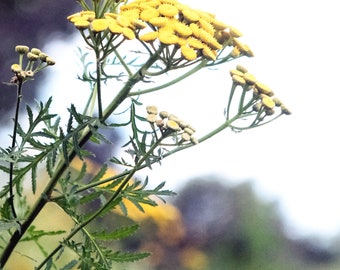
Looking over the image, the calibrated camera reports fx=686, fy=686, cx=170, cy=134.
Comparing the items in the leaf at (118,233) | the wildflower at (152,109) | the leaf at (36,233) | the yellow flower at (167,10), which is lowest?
the leaf at (36,233)

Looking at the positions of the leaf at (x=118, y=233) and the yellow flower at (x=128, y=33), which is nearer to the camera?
the yellow flower at (x=128, y=33)

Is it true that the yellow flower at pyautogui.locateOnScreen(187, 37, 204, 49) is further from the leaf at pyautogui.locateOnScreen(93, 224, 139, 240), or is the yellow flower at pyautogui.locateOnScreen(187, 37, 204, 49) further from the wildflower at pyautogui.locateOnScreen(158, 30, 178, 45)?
the leaf at pyautogui.locateOnScreen(93, 224, 139, 240)

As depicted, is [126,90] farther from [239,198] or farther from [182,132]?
[239,198]

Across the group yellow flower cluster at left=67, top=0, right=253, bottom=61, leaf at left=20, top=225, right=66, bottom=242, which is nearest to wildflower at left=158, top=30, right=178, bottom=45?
yellow flower cluster at left=67, top=0, right=253, bottom=61

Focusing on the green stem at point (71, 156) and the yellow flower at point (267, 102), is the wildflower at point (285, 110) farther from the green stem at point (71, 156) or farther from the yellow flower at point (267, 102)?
the green stem at point (71, 156)

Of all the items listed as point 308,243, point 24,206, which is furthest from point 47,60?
point 308,243

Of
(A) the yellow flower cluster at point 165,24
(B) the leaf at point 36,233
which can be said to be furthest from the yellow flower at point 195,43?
(B) the leaf at point 36,233

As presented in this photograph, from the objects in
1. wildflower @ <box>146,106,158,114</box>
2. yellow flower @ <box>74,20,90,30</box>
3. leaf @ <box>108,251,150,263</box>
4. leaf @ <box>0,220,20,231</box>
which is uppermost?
yellow flower @ <box>74,20,90,30</box>
